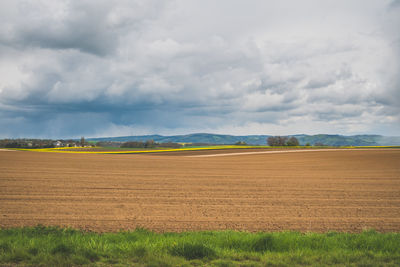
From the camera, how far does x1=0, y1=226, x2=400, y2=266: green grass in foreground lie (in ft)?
18.8

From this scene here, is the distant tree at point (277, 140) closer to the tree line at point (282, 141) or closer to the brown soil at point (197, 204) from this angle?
the tree line at point (282, 141)

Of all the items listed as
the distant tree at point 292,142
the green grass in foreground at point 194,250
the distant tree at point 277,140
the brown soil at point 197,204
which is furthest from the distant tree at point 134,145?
the green grass in foreground at point 194,250

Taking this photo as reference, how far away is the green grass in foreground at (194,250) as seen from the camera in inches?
226

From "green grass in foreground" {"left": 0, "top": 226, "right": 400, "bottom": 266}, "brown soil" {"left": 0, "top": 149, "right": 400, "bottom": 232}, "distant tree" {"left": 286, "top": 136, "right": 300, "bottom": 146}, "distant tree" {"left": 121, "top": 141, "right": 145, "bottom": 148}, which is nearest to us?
"green grass in foreground" {"left": 0, "top": 226, "right": 400, "bottom": 266}

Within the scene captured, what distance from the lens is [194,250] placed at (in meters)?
6.23

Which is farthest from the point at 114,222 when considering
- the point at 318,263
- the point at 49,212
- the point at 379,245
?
the point at 379,245

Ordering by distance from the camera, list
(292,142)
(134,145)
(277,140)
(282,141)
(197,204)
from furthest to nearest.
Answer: (277,140) → (282,141) → (292,142) → (134,145) → (197,204)

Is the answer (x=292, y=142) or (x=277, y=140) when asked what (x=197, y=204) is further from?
(x=277, y=140)

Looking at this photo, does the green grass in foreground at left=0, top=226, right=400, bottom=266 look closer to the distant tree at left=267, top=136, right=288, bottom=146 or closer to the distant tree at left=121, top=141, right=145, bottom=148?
the distant tree at left=121, top=141, right=145, bottom=148

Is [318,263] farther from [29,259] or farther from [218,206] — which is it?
[218,206]

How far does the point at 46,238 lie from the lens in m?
6.91

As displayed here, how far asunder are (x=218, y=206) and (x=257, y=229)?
3.41 m

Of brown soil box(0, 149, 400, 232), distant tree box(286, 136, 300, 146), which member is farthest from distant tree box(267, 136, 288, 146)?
brown soil box(0, 149, 400, 232)

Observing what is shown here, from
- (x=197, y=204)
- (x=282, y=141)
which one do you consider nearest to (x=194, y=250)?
(x=197, y=204)
